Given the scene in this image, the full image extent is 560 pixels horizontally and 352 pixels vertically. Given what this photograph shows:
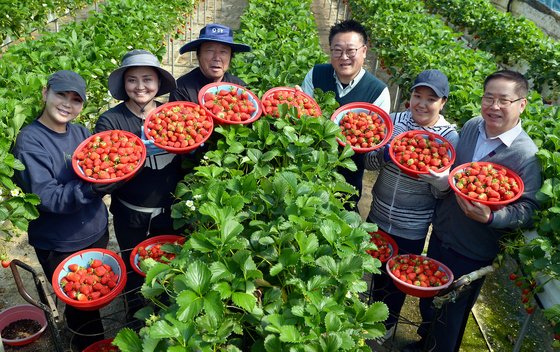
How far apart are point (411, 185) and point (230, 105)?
58.9 inches

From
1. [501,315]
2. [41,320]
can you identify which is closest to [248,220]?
[41,320]

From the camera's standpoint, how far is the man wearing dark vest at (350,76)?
392 centimetres

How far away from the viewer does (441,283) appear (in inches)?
126

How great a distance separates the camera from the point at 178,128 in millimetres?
3072

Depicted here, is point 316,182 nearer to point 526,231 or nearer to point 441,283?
point 441,283

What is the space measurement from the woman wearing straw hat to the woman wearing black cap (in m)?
0.22

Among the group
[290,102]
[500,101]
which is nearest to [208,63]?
[290,102]

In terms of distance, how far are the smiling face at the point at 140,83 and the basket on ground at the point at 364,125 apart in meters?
1.38

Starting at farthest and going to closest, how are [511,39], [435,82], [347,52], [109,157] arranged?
[511,39]
[347,52]
[435,82]
[109,157]

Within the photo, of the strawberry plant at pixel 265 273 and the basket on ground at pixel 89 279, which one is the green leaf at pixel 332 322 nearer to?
the strawberry plant at pixel 265 273

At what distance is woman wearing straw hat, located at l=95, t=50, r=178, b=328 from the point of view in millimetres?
3371

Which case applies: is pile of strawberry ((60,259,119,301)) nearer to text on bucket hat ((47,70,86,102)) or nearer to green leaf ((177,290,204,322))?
text on bucket hat ((47,70,86,102))

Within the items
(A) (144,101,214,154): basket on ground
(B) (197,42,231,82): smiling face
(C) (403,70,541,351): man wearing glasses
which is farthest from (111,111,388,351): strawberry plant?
(B) (197,42,231,82): smiling face

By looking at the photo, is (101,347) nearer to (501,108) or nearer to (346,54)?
(346,54)
